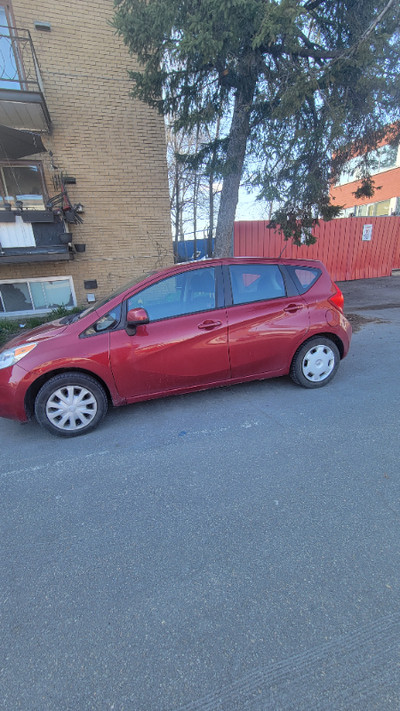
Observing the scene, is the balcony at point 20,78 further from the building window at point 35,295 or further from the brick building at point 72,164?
the building window at point 35,295

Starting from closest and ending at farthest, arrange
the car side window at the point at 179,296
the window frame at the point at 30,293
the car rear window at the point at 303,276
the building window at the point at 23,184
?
the car side window at the point at 179,296, the car rear window at the point at 303,276, the building window at the point at 23,184, the window frame at the point at 30,293

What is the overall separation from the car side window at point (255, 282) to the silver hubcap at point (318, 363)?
0.81 m

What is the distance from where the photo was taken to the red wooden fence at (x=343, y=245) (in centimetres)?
1048

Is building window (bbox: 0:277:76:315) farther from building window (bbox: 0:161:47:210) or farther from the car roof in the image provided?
the car roof

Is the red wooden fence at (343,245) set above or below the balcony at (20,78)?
below

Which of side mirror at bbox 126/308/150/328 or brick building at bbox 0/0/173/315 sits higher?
brick building at bbox 0/0/173/315

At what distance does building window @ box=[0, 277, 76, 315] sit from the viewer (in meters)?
7.84

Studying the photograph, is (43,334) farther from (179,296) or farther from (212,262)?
(212,262)

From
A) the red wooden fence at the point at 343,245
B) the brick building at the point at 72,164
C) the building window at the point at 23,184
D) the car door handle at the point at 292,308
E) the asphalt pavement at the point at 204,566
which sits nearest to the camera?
the asphalt pavement at the point at 204,566

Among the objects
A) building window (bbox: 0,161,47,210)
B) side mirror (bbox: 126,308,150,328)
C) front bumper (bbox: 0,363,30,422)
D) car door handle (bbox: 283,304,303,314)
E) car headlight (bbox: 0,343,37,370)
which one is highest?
building window (bbox: 0,161,47,210)

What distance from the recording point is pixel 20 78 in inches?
264

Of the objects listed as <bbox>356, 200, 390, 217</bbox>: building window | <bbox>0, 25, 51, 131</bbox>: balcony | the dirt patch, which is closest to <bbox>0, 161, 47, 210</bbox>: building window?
<bbox>0, 25, 51, 131</bbox>: balcony

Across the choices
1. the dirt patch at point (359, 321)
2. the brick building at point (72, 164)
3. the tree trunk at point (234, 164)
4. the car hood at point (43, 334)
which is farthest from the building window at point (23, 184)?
the dirt patch at point (359, 321)

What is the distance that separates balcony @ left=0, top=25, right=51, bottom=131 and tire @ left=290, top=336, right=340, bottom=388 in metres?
7.02
